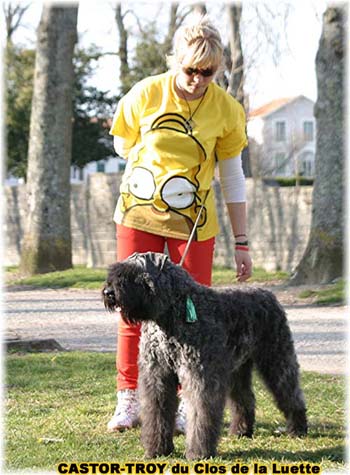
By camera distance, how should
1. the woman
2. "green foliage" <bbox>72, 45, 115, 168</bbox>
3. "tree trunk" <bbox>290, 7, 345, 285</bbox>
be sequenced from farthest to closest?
1. "green foliage" <bbox>72, 45, 115, 168</bbox>
2. "tree trunk" <bbox>290, 7, 345, 285</bbox>
3. the woman

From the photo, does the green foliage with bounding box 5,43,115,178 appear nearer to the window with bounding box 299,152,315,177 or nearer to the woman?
the woman

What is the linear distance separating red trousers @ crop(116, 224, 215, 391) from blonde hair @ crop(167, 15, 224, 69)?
1.13 m

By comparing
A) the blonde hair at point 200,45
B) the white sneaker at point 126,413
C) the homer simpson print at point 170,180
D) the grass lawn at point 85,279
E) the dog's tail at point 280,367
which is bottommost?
the grass lawn at point 85,279

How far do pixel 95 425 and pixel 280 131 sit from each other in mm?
64512

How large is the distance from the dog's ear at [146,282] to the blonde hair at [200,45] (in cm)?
137

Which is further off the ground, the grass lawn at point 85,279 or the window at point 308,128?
the window at point 308,128

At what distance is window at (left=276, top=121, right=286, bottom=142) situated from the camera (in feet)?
219

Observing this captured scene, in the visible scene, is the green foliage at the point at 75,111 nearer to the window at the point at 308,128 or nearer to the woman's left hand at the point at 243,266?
the woman's left hand at the point at 243,266

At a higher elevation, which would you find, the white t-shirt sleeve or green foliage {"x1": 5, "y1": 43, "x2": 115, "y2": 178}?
green foliage {"x1": 5, "y1": 43, "x2": 115, "y2": 178}

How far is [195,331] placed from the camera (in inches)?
194

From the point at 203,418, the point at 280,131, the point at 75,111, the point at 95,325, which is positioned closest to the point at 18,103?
the point at 75,111

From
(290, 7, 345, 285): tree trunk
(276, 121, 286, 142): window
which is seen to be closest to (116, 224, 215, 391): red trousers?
(290, 7, 345, 285): tree trunk

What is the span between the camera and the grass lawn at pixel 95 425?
507 centimetres

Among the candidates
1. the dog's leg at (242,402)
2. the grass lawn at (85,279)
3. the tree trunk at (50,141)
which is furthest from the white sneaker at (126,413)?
the tree trunk at (50,141)
